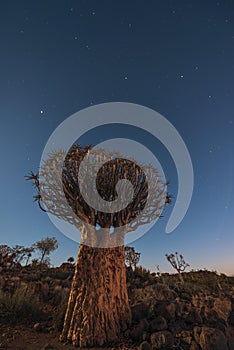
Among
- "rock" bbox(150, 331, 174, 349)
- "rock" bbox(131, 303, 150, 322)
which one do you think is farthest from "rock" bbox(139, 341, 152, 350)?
"rock" bbox(131, 303, 150, 322)

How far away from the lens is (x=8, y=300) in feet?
22.6

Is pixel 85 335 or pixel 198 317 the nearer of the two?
pixel 85 335

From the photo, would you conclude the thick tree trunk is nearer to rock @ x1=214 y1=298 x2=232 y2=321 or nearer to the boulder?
the boulder

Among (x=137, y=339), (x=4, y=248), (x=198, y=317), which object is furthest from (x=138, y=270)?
(x=4, y=248)

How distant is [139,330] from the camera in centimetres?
506

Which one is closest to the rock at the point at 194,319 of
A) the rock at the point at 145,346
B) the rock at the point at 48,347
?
the rock at the point at 145,346

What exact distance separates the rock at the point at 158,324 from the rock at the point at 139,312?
1.35 ft

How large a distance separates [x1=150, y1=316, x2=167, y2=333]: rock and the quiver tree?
580 mm

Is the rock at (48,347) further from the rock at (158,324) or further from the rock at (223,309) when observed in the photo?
the rock at (223,309)

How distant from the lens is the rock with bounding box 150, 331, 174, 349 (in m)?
4.51

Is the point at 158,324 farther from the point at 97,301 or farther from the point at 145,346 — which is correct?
the point at 97,301

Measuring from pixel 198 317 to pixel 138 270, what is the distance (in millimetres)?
9250

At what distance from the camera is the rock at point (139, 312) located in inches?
227

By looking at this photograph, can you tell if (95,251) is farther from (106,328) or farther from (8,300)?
(8,300)
